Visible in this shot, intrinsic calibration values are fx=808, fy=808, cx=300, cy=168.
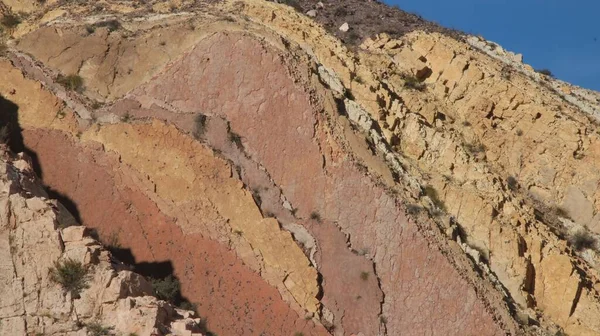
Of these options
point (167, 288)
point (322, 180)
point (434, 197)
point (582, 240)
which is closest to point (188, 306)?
point (167, 288)

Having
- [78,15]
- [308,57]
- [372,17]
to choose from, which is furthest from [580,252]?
[78,15]

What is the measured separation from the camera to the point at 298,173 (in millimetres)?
23266

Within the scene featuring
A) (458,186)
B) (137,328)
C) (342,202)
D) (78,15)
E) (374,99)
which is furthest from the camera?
(78,15)

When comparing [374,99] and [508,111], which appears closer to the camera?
[374,99]

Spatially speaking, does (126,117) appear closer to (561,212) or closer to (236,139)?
(236,139)

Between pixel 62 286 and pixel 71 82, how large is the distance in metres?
9.77

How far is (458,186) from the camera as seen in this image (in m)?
25.1

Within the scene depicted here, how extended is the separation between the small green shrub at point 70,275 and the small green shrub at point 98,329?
34.0 inches

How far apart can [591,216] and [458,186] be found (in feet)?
18.1

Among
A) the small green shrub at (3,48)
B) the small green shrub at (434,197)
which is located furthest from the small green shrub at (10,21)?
the small green shrub at (434,197)

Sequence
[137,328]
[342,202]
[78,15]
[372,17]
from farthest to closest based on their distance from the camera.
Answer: [372,17] → [78,15] → [342,202] → [137,328]

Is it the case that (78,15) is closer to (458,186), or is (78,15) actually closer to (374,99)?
(374,99)

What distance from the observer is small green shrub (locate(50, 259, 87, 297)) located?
17172mm

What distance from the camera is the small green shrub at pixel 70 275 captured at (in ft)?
56.3
